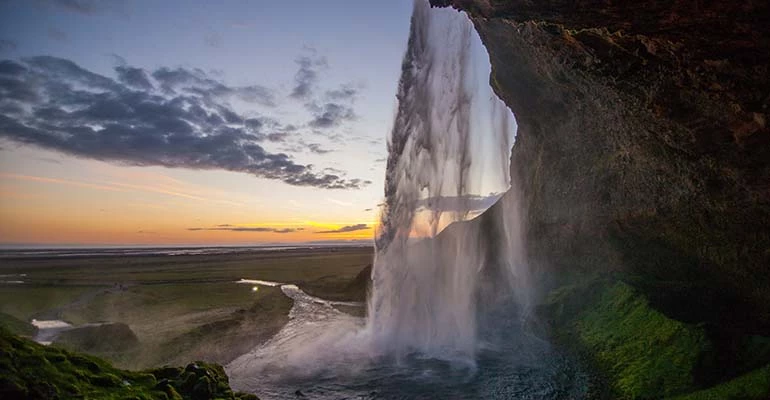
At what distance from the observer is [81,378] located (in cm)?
Answer: 773

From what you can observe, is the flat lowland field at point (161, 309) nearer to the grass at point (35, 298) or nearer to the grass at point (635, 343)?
the grass at point (35, 298)

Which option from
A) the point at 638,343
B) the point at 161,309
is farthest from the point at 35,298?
the point at 638,343

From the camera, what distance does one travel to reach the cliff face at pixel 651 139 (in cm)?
821

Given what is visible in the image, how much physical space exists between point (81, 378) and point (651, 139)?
18216 mm

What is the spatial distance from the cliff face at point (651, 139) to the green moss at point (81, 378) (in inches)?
446

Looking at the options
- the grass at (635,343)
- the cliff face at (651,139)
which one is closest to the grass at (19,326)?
the cliff face at (651,139)

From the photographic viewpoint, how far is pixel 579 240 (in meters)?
24.5

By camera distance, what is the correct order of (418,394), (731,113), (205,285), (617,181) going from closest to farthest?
(731,113) → (418,394) → (617,181) → (205,285)

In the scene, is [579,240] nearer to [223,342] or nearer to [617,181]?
[617,181]

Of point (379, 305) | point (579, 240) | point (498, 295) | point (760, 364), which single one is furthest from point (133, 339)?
point (760, 364)

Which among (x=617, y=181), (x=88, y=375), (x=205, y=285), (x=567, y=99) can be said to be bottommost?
(x=205, y=285)

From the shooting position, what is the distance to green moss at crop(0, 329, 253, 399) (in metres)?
6.34

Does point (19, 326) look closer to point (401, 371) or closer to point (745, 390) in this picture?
point (401, 371)

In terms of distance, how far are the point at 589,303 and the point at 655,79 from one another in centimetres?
1391
